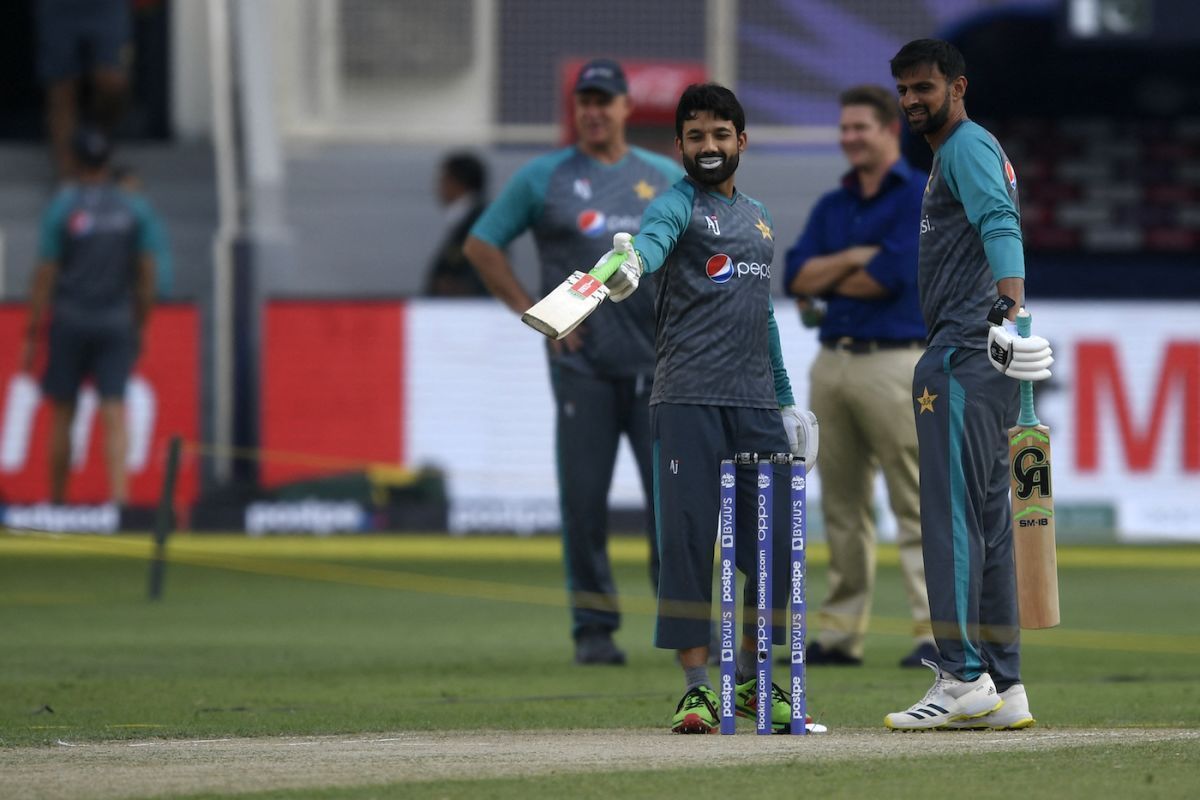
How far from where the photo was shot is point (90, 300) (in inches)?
656

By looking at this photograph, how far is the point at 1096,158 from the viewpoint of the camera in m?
20.7

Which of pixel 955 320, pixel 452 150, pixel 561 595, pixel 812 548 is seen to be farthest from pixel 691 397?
pixel 452 150

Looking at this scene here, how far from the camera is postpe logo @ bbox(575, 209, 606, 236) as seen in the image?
385 inches

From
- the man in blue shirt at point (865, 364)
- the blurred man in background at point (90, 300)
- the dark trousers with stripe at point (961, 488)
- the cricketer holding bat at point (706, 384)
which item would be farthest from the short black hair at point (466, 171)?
the dark trousers with stripe at point (961, 488)

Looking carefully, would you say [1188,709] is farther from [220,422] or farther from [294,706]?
[220,422]

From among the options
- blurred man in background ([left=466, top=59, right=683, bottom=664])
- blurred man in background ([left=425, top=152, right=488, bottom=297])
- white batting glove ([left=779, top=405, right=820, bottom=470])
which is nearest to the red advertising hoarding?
blurred man in background ([left=425, top=152, right=488, bottom=297])

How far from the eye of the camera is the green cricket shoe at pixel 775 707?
7.03m

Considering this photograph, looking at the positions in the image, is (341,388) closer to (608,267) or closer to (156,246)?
(156,246)

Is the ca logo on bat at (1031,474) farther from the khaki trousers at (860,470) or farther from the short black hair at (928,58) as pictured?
the khaki trousers at (860,470)

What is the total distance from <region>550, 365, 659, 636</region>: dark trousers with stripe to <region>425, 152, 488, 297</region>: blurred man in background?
760cm

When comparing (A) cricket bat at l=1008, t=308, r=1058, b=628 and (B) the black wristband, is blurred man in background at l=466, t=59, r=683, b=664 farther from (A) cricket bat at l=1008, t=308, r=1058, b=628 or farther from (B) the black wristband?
(B) the black wristband

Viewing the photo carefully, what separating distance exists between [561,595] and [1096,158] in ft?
30.0

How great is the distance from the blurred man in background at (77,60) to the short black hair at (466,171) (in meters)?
3.84

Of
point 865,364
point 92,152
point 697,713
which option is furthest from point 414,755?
point 92,152
